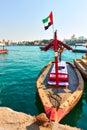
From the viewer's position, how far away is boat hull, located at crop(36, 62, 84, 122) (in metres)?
11.9

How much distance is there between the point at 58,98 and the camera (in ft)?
46.0

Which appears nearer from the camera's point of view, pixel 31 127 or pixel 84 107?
pixel 31 127

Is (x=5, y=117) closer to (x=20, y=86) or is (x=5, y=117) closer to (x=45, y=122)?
(x=45, y=122)

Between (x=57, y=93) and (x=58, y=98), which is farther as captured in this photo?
(x=57, y=93)

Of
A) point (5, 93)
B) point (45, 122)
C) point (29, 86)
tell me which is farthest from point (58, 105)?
point (29, 86)

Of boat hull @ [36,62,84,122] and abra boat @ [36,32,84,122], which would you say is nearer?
boat hull @ [36,62,84,122]

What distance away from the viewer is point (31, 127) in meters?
9.45

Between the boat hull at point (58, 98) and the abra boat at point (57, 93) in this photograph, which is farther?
the abra boat at point (57, 93)

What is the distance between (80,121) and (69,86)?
4.02 meters

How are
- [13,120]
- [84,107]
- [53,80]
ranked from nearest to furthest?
[13,120] < [84,107] < [53,80]

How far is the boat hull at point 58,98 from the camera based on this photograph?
470 inches

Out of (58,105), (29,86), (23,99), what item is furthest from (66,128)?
(29,86)

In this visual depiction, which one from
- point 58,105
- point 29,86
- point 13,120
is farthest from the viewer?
point 29,86

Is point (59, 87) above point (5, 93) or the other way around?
above
